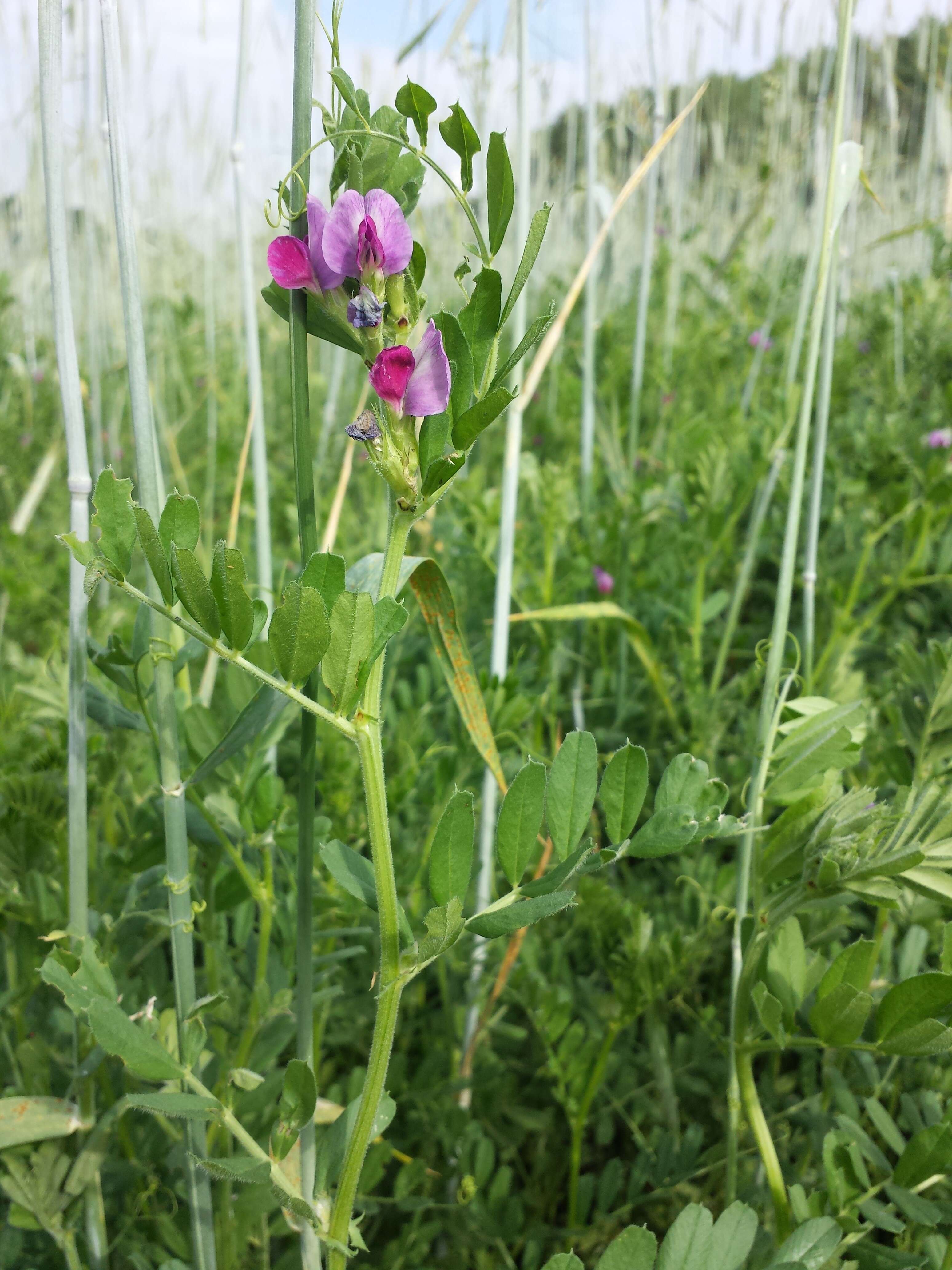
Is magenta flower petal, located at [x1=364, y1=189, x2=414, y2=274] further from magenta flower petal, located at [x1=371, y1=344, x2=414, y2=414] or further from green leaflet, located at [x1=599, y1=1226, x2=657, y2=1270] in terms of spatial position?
green leaflet, located at [x1=599, y1=1226, x2=657, y2=1270]

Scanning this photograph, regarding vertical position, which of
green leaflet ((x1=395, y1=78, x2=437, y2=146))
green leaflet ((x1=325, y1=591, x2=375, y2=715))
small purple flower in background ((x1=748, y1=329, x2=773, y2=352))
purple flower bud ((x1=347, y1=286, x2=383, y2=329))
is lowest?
green leaflet ((x1=325, y1=591, x2=375, y2=715))

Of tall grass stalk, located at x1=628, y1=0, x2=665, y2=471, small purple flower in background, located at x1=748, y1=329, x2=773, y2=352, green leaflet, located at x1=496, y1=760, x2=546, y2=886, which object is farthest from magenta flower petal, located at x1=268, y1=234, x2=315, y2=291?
small purple flower in background, located at x1=748, y1=329, x2=773, y2=352

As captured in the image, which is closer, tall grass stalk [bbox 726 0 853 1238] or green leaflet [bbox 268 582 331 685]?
green leaflet [bbox 268 582 331 685]

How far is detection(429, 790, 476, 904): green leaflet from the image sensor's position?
37 centimetres

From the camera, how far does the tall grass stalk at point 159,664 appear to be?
39 centimetres

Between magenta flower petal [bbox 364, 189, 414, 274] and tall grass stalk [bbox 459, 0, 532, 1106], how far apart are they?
0.34 metres

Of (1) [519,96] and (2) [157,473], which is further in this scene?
(1) [519,96]

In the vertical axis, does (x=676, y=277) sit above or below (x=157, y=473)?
above

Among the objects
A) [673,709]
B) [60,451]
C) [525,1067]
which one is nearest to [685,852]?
[673,709]

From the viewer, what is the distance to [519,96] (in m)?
0.67

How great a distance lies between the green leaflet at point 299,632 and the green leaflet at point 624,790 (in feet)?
0.49

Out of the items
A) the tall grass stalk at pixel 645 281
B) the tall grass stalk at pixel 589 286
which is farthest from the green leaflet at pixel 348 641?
the tall grass stalk at pixel 645 281

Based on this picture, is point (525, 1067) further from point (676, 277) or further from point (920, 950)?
point (676, 277)

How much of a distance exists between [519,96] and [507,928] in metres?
0.59
